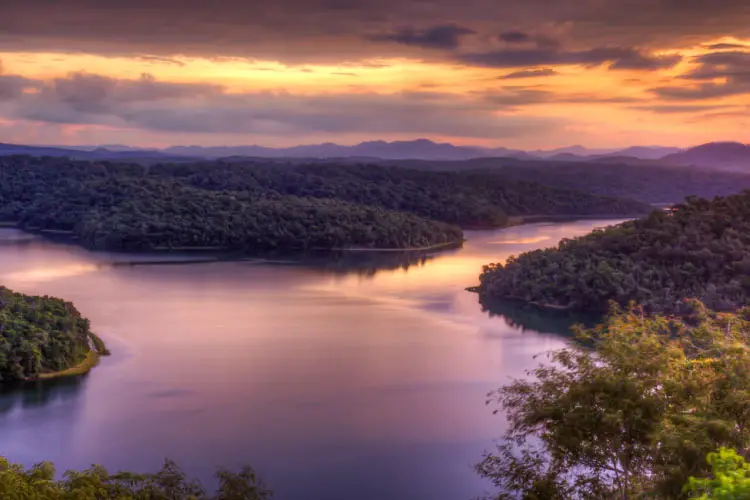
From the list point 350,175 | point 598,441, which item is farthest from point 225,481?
point 350,175

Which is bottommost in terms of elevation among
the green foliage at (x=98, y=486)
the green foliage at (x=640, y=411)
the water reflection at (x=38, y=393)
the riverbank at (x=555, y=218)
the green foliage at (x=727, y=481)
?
the water reflection at (x=38, y=393)

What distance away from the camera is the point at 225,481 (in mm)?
12320

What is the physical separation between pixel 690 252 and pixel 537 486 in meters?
25.2

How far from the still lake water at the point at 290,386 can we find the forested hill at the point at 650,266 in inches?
78.9

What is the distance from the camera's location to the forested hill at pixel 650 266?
3303 cm

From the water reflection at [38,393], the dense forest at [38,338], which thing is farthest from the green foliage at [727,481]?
the dense forest at [38,338]

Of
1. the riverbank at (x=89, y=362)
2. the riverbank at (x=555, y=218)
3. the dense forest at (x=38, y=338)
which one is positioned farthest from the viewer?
the riverbank at (x=555, y=218)

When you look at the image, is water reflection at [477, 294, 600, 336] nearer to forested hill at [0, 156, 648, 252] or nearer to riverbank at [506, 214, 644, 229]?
forested hill at [0, 156, 648, 252]

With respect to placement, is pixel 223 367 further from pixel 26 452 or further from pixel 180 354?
pixel 26 452

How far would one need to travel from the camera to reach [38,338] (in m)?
22.9

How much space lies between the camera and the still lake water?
1727 centimetres

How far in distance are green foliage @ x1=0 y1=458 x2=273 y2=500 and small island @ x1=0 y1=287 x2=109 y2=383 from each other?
11401 millimetres

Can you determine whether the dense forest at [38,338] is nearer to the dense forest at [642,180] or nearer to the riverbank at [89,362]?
the riverbank at [89,362]

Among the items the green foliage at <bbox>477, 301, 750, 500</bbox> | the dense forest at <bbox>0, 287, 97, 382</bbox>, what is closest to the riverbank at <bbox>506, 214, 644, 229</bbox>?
the dense forest at <bbox>0, 287, 97, 382</bbox>
